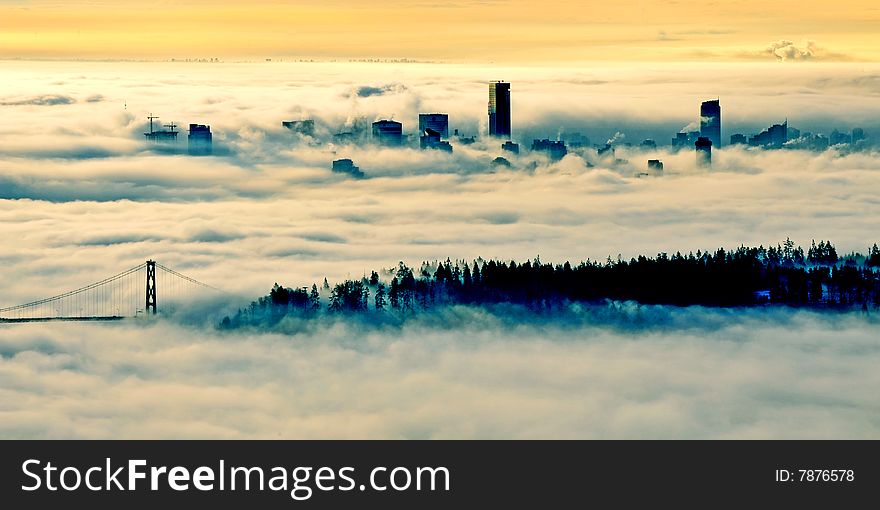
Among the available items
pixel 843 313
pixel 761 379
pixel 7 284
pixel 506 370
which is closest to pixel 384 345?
pixel 506 370

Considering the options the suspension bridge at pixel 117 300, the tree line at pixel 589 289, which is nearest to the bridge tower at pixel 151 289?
the suspension bridge at pixel 117 300

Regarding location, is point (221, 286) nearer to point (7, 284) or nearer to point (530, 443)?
point (7, 284)

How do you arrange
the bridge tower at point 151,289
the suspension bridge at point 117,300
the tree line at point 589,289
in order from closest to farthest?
the bridge tower at point 151,289, the suspension bridge at point 117,300, the tree line at point 589,289

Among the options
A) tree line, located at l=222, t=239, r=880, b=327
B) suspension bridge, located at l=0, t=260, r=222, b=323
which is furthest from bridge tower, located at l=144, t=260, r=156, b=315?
tree line, located at l=222, t=239, r=880, b=327

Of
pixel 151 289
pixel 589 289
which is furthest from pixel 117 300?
pixel 589 289

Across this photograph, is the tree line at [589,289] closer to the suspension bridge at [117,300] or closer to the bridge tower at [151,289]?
the bridge tower at [151,289]

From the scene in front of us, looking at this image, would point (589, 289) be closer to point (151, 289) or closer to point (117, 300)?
point (151, 289)

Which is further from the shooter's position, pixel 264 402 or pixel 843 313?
pixel 843 313
